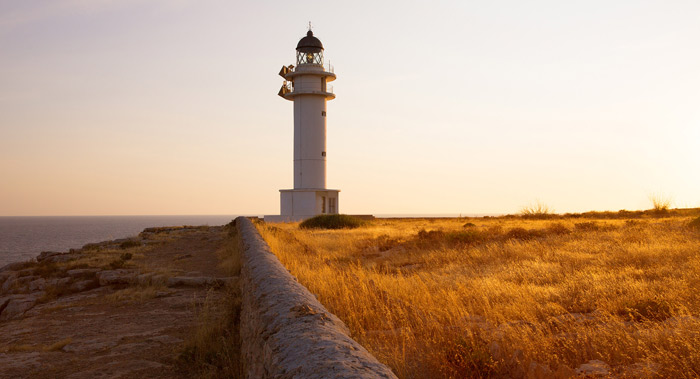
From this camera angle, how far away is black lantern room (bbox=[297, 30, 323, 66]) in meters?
35.4

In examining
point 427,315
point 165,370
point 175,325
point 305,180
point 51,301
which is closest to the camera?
point 165,370

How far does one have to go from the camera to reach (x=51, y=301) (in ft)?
29.9

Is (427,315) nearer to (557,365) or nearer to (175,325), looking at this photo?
(557,365)

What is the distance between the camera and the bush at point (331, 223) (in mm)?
26062

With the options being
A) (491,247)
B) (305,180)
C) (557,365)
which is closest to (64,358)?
(557,365)

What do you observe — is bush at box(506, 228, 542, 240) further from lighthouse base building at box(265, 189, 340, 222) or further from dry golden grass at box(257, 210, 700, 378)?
lighthouse base building at box(265, 189, 340, 222)

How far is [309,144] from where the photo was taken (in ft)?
111

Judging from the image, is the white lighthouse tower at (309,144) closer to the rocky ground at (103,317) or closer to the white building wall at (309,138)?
the white building wall at (309,138)

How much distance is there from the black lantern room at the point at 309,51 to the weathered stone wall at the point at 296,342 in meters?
31.7

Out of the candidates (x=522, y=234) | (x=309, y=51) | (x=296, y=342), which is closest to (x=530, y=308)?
(x=296, y=342)

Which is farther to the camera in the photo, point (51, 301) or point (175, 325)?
point (51, 301)

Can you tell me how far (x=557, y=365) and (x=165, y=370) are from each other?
3.54 m

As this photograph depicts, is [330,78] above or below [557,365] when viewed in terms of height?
above

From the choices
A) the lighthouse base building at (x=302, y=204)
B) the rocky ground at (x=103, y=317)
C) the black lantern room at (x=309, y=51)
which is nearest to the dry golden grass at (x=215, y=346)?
the rocky ground at (x=103, y=317)
